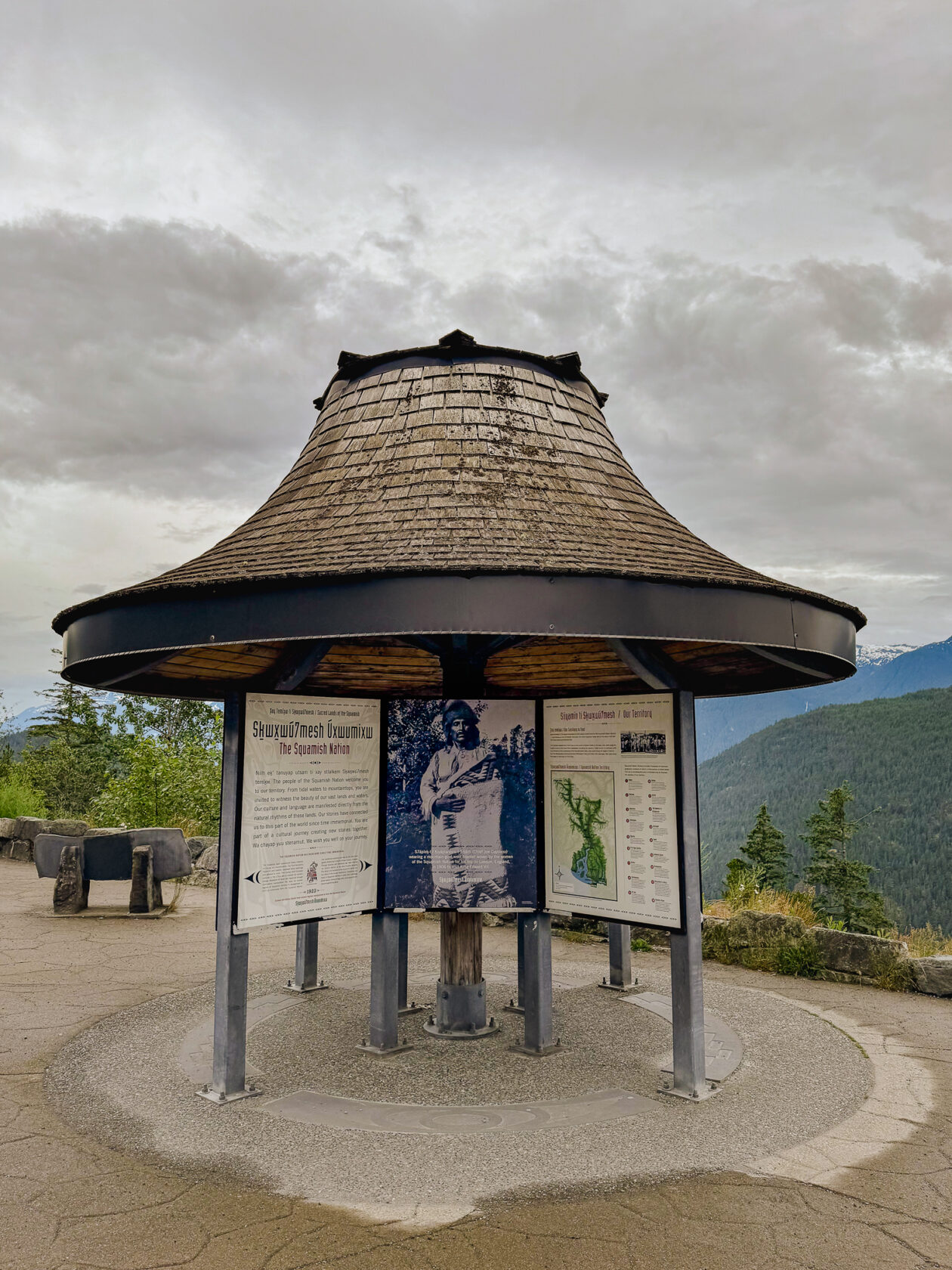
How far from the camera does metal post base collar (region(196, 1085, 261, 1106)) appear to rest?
5031mm

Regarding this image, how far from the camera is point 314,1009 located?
23.4 ft

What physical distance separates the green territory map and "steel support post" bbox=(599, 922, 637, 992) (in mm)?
2069

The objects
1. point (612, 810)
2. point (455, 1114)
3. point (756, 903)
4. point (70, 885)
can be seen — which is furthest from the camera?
point (70, 885)

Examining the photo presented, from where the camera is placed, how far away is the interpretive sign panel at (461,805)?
605 cm

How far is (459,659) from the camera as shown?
20.6 feet

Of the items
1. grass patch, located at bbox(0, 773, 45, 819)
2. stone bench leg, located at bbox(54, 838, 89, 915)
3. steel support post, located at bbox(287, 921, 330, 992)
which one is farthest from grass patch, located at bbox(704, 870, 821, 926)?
grass patch, located at bbox(0, 773, 45, 819)

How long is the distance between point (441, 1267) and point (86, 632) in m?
3.56

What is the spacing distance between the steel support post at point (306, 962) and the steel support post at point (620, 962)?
2546 mm

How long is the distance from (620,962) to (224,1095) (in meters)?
3.89

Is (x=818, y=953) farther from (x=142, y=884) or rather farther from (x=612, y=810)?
(x=142, y=884)

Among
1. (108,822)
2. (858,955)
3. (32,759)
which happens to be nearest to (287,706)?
(858,955)

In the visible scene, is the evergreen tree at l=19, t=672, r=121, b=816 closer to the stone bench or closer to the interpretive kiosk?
the stone bench

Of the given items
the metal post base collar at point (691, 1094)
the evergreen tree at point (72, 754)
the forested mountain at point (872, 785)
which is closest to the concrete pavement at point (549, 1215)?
the metal post base collar at point (691, 1094)

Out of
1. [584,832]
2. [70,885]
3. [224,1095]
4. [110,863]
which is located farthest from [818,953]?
[70,885]
